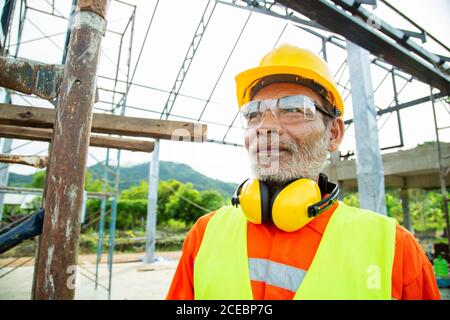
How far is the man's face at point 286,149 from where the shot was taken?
1.44 meters

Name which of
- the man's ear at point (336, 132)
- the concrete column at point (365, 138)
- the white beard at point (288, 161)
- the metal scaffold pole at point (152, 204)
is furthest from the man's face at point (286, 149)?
the metal scaffold pole at point (152, 204)

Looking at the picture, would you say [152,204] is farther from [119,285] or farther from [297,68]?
[297,68]

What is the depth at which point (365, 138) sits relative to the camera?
15.0 ft

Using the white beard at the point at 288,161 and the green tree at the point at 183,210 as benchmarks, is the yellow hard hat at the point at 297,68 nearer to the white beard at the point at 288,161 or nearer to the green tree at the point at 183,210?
the white beard at the point at 288,161

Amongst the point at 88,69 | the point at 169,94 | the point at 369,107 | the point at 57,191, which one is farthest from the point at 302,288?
the point at 169,94

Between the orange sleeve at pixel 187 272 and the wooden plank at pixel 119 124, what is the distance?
88 cm

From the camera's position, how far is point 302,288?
3.48 feet

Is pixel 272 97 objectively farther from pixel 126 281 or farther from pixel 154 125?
pixel 126 281

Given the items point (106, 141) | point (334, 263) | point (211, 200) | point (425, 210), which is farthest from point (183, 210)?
point (334, 263)

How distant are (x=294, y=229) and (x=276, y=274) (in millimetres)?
209

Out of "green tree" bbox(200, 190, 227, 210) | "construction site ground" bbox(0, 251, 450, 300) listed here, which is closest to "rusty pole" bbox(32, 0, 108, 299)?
"construction site ground" bbox(0, 251, 450, 300)

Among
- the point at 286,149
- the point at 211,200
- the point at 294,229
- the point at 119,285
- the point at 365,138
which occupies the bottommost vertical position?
the point at 119,285

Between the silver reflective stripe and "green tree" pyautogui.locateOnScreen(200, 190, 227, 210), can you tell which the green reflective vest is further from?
"green tree" pyautogui.locateOnScreen(200, 190, 227, 210)

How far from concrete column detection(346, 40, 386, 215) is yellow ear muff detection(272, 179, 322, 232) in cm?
365
